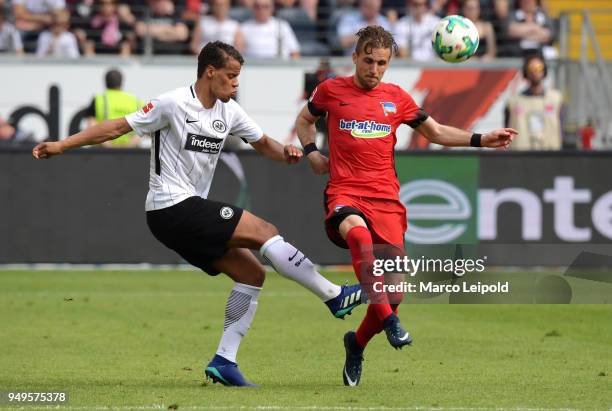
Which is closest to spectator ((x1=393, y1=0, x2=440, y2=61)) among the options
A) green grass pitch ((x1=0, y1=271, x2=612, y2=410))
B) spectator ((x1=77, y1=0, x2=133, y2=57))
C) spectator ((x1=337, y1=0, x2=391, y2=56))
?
spectator ((x1=337, y1=0, x2=391, y2=56))

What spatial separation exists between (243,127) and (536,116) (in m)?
10.0

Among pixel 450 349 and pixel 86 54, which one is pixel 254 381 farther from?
pixel 86 54

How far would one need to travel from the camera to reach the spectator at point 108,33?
20391 millimetres

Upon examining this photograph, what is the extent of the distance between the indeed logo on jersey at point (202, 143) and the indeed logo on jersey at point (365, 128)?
2.96 feet

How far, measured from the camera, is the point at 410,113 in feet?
29.7

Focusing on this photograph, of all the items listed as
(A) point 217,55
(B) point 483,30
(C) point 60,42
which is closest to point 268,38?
(C) point 60,42

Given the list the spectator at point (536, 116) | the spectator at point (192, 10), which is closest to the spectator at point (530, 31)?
the spectator at point (536, 116)

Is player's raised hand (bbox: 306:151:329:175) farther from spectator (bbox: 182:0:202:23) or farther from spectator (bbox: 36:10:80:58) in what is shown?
spectator (bbox: 36:10:80:58)

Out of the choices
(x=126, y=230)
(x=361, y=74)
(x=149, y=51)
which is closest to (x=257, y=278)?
(x=361, y=74)

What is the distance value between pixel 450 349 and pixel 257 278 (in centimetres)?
262

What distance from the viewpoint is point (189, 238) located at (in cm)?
851

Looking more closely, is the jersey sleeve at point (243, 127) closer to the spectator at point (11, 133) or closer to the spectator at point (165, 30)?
the spectator at point (11, 133)

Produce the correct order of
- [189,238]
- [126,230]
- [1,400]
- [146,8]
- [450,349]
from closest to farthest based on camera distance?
1. [1,400]
2. [189,238]
3. [450,349]
4. [126,230]
5. [146,8]

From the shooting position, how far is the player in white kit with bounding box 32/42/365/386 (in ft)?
27.8
